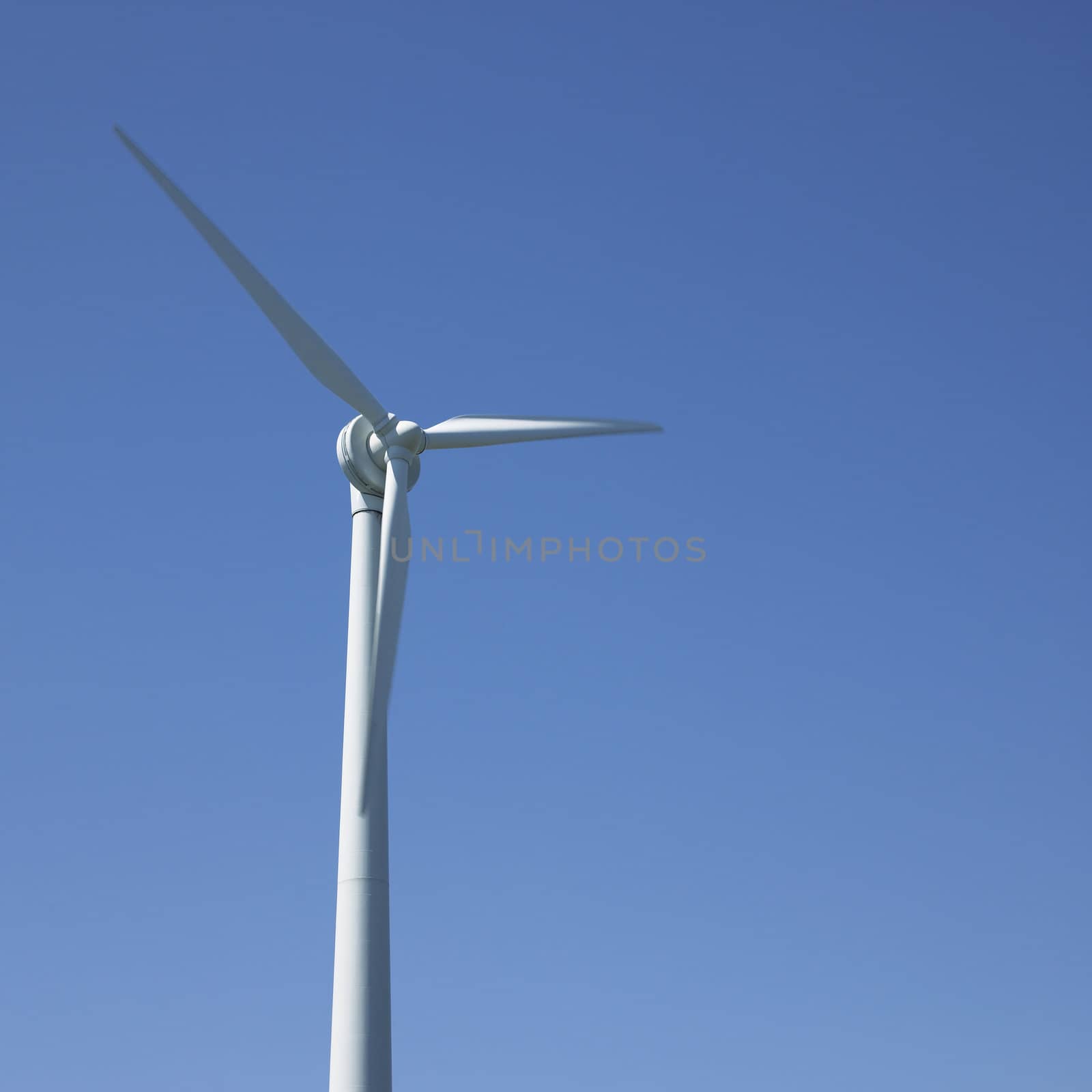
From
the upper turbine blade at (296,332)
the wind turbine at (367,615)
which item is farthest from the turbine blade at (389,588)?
the upper turbine blade at (296,332)

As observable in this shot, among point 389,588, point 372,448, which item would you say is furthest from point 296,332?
point 389,588

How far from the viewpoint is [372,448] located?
26688 millimetres

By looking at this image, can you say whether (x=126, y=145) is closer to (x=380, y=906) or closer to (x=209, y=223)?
(x=209, y=223)

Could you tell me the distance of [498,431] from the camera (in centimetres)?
2827

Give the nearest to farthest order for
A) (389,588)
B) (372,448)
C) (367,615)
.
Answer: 1. (389,588)
2. (367,615)
3. (372,448)

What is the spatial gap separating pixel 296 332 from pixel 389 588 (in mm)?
5636

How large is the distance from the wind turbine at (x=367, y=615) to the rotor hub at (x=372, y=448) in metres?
0.02

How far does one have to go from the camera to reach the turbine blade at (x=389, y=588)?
23.6 m

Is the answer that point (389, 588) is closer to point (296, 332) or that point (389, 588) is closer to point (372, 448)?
point (372, 448)

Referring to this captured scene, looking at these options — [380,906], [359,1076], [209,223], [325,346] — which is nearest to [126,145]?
[209,223]

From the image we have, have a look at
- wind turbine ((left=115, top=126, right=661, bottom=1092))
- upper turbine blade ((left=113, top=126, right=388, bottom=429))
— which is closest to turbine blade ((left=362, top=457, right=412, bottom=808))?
wind turbine ((left=115, top=126, right=661, bottom=1092))

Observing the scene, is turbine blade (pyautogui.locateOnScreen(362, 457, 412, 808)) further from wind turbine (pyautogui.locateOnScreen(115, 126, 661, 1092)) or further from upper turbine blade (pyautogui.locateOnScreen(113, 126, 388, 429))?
upper turbine blade (pyautogui.locateOnScreen(113, 126, 388, 429))

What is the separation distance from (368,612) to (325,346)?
17.3ft

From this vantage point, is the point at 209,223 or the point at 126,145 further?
the point at 209,223
